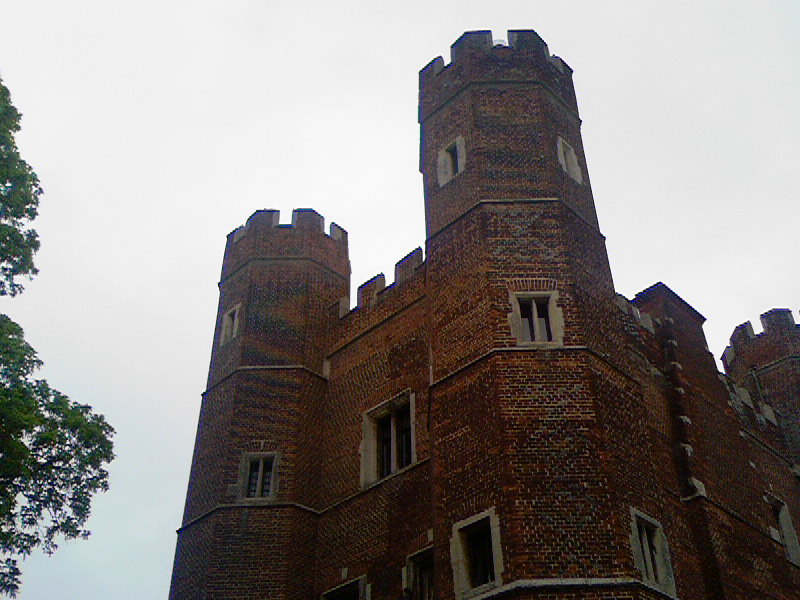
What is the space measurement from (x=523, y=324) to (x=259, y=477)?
6955 millimetres

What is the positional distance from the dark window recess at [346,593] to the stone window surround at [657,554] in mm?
5938

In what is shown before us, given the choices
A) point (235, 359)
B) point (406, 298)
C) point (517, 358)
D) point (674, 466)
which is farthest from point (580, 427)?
point (235, 359)

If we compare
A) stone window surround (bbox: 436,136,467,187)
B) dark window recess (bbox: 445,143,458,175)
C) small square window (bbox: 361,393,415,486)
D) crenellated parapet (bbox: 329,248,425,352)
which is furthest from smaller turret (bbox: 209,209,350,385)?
dark window recess (bbox: 445,143,458,175)

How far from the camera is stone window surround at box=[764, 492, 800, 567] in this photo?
1905 centimetres

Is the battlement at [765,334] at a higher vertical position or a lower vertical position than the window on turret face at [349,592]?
higher

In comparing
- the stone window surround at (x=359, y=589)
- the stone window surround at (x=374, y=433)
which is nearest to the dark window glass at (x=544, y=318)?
the stone window surround at (x=374, y=433)

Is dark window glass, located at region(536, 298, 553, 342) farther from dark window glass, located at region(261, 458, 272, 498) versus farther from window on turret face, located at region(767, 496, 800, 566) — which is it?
window on turret face, located at region(767, 496, 800, 566)

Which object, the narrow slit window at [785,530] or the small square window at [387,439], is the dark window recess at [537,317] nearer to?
the small square window at [387,439]

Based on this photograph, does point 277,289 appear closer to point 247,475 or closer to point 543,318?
point 247,475

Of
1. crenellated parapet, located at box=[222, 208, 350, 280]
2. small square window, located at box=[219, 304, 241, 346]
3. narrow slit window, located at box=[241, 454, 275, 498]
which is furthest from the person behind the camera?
crenellated parapet, located at box=[222, 208, 350, 280]

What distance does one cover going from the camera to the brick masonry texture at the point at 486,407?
12.9 metres

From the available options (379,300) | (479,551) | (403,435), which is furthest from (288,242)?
(479,551)

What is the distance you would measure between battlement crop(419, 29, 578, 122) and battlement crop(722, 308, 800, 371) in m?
10.4

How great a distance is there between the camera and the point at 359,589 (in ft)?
52.6
